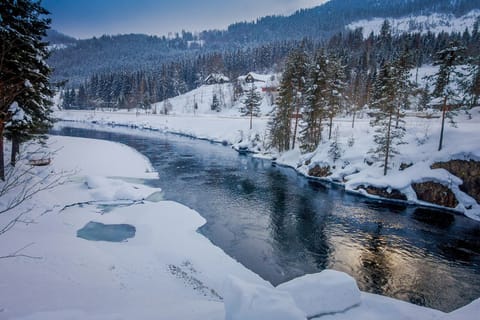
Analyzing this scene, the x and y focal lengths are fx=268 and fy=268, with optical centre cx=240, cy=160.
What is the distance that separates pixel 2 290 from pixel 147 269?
13.2ft

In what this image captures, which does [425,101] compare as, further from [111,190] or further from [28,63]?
[28,63]

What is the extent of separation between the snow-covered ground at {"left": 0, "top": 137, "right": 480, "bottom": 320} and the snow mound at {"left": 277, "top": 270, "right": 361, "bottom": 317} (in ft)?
0.07

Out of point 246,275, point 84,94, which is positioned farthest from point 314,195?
point 84,94

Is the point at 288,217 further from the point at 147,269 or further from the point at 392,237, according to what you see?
→ the point at 147,269

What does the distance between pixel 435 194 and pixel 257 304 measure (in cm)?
2211

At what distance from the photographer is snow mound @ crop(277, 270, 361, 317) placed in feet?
19.4

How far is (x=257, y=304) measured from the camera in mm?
4895

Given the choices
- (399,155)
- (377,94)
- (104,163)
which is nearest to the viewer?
(399,155)

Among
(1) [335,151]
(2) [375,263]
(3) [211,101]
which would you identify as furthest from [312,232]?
(3) [211,101]

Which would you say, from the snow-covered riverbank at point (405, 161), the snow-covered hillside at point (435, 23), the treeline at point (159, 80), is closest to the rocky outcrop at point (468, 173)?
the snow-covered riverbank at point (405, 161)

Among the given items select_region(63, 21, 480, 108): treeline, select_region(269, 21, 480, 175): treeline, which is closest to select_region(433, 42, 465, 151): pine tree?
select_region(269, 21, 480, 175): treeline

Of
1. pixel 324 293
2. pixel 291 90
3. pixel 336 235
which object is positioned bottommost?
pixel 336 235

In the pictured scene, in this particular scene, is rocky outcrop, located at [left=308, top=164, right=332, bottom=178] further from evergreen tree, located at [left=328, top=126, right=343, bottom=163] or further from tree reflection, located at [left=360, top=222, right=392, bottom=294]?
tree reflection, located at [left=360, top=222, right=392, bottom=294]

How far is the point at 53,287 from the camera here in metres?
7.40
